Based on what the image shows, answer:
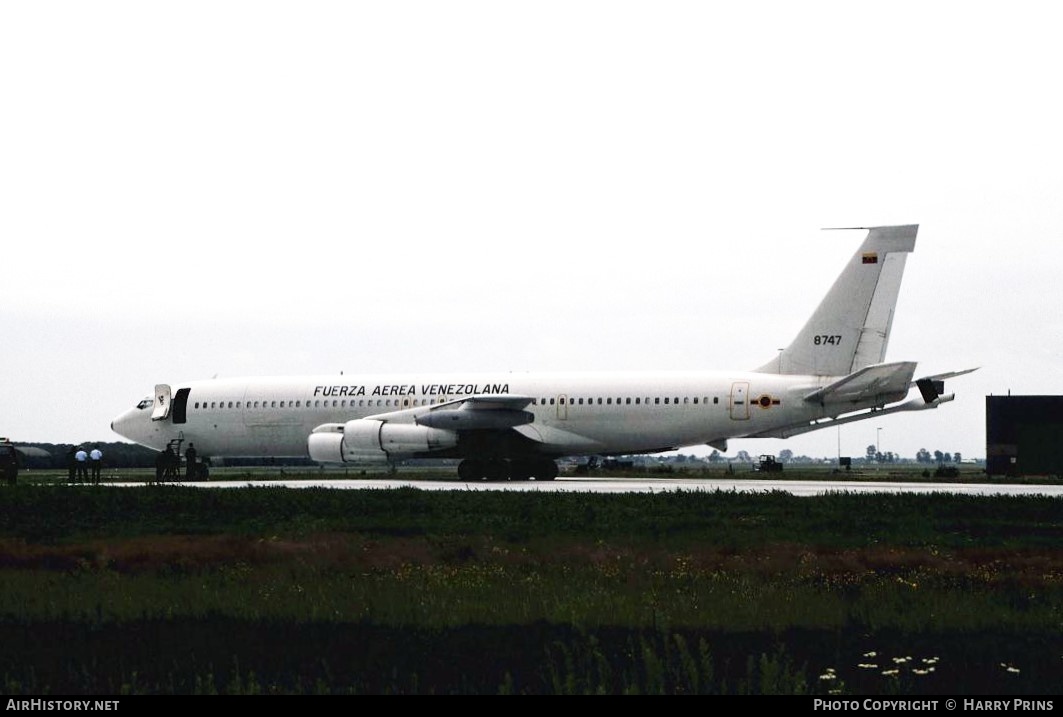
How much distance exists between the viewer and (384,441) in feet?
132

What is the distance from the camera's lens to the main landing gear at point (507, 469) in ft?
136

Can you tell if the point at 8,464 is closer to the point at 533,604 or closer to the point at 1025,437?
the point at 533,604

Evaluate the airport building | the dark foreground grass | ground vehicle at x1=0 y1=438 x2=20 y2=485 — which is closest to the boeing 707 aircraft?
ground vehicle at x1=0 y1=438 x2=20 y2=485

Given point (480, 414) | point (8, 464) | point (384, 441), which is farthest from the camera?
point (8, 464)

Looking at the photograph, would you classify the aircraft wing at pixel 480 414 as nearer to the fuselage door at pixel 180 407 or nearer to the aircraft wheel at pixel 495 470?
the aircraft wheel at pixel 495 470

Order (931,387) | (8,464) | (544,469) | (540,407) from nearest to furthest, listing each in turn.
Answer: (931,387) < (540,407) < (544,469) < (8,464)

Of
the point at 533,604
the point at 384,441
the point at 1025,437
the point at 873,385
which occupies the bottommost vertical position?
the point at 533,604

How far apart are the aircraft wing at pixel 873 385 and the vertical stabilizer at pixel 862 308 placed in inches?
54.5

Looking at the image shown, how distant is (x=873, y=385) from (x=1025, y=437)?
40394 millimetres

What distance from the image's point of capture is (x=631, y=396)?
3978cm

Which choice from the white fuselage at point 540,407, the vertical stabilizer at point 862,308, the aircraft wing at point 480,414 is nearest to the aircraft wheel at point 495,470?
the white fuselage at point 540,407

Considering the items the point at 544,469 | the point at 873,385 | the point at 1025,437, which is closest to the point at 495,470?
the point at 544,469

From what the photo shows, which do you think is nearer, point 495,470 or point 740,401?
point 740,401

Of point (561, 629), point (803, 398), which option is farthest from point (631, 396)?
point (561, 629)
